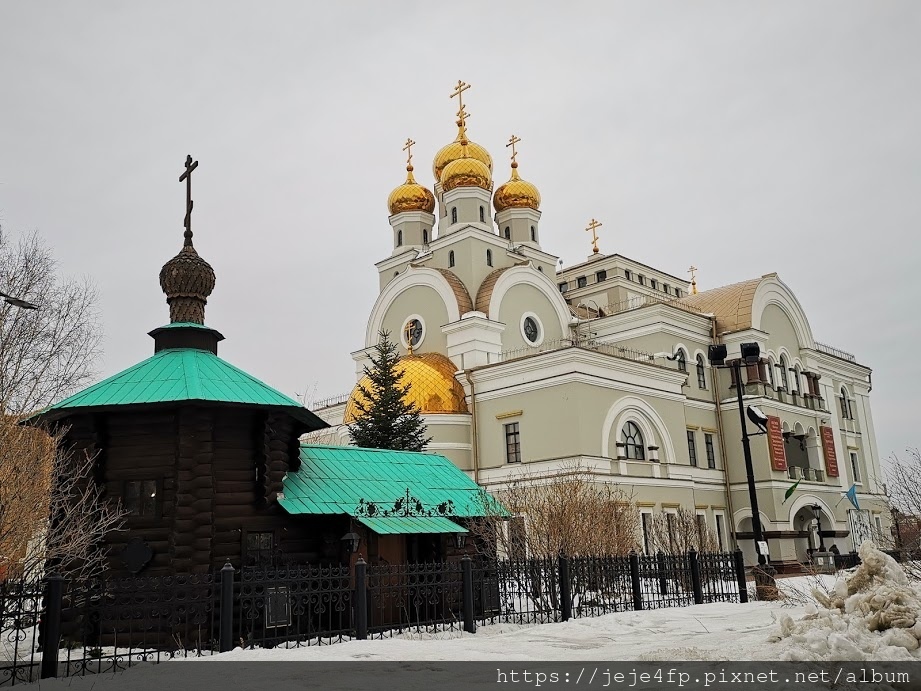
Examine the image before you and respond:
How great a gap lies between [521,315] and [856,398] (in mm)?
19447

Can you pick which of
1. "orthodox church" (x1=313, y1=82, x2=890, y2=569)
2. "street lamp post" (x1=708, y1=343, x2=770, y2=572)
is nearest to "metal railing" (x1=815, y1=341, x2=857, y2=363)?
"orthodox church" (x1=313, y1=82, x2=890, y2=569)

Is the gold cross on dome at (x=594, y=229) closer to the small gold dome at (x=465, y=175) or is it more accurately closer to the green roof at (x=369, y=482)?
the small gold dome at (x=465, y=175)

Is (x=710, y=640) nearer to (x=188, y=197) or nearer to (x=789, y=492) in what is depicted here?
(x=188, y=197)

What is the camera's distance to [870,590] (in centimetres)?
820

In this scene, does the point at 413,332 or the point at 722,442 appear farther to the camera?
the point at 413,332

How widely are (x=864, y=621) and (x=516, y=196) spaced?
29.2 metres

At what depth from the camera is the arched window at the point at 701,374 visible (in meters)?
31.5

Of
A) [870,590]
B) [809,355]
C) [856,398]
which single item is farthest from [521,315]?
[870,590]

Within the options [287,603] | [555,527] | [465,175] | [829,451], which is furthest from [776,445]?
[287,603]

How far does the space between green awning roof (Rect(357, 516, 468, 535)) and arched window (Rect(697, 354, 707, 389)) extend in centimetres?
1985

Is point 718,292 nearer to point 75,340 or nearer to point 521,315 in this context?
point 521,315

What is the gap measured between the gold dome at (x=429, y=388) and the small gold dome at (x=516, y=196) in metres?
9.86

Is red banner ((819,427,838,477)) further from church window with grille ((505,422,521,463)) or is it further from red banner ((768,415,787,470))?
church window with grille ((505,422,521,463))

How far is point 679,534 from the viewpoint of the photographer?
78.7 feet
